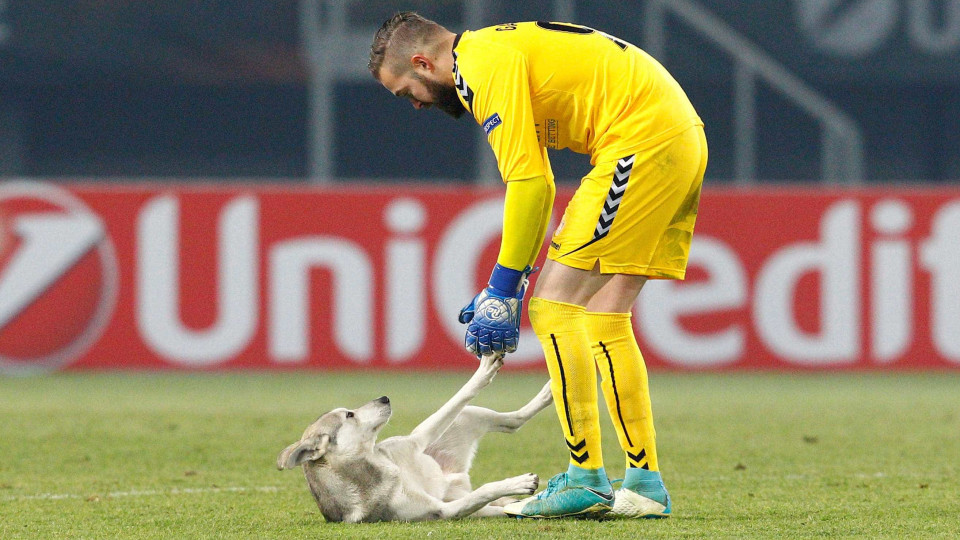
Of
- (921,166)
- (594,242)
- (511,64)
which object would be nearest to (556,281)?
(594,242)

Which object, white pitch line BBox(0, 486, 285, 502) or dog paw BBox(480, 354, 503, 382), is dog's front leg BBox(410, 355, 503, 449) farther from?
white pitch line BBox(0, 486, 285, 502)

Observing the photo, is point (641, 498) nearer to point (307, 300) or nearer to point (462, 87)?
point (462, 87)

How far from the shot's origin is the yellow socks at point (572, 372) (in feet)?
16.1

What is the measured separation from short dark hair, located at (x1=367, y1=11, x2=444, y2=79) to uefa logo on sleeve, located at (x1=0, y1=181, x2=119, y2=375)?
734 cm

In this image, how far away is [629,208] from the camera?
4.85m

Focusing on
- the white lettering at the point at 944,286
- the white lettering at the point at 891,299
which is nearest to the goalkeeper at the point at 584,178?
the white lettering at the point at 891,299

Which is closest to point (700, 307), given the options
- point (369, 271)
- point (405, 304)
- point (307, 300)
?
point (405, 304)

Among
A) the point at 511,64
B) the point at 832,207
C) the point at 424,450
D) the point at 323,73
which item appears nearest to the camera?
the point at 511,64

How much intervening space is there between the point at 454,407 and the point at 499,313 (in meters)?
0.69

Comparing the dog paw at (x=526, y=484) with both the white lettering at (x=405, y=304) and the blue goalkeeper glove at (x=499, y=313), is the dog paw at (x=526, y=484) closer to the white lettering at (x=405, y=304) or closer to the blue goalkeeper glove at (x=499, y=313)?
the blue goalkeeper glove at (x=499, y=313)

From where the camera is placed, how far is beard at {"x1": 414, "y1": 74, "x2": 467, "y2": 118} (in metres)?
4.92

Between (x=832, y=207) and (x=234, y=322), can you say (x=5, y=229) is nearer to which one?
(x=234, y=322)

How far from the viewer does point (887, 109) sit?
51.7 ft

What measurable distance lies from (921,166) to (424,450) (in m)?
11.4
